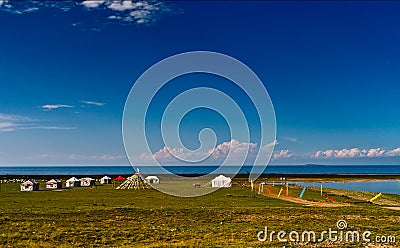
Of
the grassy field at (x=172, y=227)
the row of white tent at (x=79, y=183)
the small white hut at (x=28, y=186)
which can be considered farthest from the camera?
the row of white tent at (x=79, y=183)

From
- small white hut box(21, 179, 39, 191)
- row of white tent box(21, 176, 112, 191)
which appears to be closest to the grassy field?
small white hut box(21, 179, 39, 191)

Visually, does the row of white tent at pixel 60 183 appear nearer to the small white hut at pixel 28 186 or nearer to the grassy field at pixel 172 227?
the small white hut at pixel 28 186

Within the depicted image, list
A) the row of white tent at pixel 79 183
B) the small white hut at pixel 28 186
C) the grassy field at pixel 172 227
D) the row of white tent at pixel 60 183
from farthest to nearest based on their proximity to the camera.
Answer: the row of white tent at pixel 79 183 < the row of white tent at pixel 60 183 < the small white hut at pixel 28 186 < the grassy field at pixel 172 227

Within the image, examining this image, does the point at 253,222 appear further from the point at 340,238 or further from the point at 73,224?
the point at 73,224

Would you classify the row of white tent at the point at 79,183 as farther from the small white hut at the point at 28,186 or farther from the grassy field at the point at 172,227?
→ the grassy field at the point at 172,227

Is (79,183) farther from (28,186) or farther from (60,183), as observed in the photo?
(28,186)

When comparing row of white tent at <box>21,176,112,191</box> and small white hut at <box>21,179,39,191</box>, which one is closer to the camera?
small white hut at <box>21,179,39,191</box>

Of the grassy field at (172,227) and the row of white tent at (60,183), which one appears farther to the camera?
the row of white tent at (60,183)

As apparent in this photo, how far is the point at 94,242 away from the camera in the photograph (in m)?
22.3

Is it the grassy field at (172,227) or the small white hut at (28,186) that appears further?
the small white hut at (28,186)

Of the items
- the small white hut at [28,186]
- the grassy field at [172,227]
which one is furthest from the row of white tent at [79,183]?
the grassy field at [172,227]

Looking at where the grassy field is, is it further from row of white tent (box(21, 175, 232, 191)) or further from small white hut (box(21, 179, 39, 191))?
row of white tent (box(21, 175, 232, 191))

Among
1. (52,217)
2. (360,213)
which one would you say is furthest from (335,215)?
(52,217)

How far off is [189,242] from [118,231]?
5791 mm
